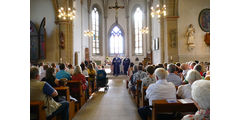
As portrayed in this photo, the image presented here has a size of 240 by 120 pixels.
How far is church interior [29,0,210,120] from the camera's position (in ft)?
10.9

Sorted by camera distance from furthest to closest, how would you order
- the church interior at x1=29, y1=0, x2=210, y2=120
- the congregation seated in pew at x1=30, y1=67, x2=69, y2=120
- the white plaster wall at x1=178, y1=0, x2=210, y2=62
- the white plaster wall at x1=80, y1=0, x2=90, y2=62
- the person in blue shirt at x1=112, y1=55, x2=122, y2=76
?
1. the person in blue shirt at x1=112, y1=55, x2=122, y2=76
2. the white plaster wall at x1=80, y1=0, x2=90, y2=62
3. the white plaster wall at x1=178, y1=0, x2=210, y2=62
4. the church interior at x1=29, y1=0, x2=210, y2=120
5. the congregation seated in pew at x1=30, y1=67, x2=69, y2=120

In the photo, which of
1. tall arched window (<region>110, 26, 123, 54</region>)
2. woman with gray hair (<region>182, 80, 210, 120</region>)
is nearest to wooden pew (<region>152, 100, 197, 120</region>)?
woman with gray hair (<region>182, 80, 210, 120</region>)

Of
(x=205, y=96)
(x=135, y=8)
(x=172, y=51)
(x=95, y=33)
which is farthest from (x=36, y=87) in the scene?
(x=135, y=8)

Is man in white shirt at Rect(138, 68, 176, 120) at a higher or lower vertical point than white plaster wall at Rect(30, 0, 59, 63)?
lower

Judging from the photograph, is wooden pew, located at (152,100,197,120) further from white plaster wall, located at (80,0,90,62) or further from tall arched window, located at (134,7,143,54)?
tall arched window, located at (134,7,143,54)

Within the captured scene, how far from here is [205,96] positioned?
166cm

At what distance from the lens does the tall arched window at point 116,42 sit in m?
20.0

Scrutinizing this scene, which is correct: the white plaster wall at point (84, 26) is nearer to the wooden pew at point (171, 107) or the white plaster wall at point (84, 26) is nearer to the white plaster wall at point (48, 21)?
the white plaster wall at point (48, 21)

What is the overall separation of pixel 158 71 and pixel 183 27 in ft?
29.3

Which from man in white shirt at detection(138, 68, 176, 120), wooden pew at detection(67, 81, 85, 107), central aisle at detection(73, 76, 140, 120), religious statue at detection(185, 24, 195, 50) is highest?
religious statue at detection(185, 24, 195, 50)

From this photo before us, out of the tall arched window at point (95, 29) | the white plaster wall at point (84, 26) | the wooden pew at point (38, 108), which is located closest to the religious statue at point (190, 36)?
the white plaster wall at point (84, 26)

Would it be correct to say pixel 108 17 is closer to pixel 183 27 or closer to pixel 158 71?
pixel 183 27

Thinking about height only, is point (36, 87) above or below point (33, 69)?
below
